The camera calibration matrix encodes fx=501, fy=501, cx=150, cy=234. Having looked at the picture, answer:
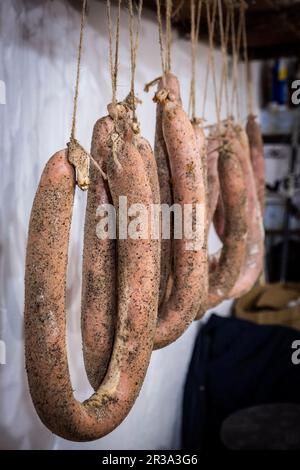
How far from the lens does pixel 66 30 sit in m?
1.69

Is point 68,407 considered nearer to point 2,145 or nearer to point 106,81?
point 2,145

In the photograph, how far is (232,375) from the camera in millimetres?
3229

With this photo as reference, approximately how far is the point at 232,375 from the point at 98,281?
2.33 metres

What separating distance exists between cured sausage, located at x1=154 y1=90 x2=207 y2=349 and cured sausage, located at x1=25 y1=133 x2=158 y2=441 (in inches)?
7.9

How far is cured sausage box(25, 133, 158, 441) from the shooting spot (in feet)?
3.23
